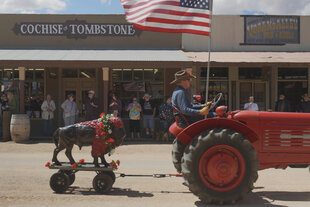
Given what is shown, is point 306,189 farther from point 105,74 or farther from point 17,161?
point 105,74

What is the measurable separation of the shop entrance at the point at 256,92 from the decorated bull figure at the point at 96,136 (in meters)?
13.2

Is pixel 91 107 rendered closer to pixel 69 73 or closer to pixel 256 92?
pixel 69 73

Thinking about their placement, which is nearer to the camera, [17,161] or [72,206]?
[72,206]

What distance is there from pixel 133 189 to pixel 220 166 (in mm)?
1769

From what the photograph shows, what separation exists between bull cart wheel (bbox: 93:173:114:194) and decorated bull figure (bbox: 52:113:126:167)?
0.82 ft

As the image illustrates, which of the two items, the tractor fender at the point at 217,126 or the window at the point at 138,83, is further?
the window at the point at 138,83

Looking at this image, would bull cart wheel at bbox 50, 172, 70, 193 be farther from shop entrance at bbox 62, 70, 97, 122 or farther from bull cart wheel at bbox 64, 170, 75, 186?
shop entrance at bbox 62, 70, 97, 122

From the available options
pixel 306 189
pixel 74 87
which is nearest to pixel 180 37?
pixel 74 87

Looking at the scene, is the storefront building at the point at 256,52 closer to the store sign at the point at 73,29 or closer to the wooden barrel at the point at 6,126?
the store sign at the point at 73,29

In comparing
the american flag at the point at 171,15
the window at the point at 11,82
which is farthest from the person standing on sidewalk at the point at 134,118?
the window at the point at 11,82

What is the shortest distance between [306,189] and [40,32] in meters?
14.4

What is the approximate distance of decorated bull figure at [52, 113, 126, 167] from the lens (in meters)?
5.98

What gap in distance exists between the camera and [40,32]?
56.9 feet

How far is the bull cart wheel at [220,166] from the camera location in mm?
5016
